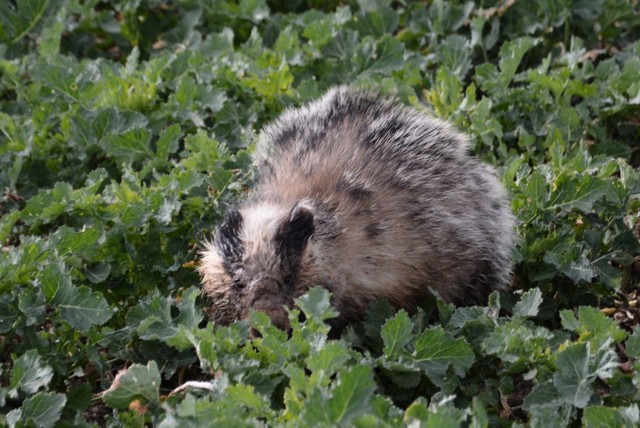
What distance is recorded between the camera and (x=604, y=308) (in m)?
5.14

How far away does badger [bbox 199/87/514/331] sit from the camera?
4.45m

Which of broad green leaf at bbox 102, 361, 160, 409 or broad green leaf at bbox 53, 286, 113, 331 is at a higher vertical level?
broad green leaf at bbox 53, 286, 113, 331

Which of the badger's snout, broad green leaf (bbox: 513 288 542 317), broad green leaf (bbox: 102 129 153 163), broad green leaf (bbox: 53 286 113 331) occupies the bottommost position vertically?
broad green leaf (bbox: 513 288 542 317)

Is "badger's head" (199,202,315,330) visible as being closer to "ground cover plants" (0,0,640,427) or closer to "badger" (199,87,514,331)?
"badger" (199,87,514,331)

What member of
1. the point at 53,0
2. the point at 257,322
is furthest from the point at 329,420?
the point at 53,0

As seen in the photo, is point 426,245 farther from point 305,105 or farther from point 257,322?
point 305,105

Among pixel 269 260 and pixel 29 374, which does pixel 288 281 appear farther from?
pixel 29 374

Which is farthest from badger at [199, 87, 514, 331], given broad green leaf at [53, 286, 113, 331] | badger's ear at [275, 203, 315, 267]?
broad green leaf at [53, 286, 113, 331]

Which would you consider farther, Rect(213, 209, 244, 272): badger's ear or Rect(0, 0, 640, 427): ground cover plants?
Rect(213, 209, 244, 272): badger's ear

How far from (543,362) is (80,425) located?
195cm

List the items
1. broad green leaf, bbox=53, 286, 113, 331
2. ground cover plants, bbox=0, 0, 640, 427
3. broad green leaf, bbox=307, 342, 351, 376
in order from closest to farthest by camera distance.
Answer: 1. broad green leaf, bbox=307, 342, 351, 376
2. ground cover plants, bbox=0, 0, 640, 427
3. broad green leaf, bbox=53, 286, 113, 331

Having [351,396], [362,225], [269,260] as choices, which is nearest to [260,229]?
[269,260]

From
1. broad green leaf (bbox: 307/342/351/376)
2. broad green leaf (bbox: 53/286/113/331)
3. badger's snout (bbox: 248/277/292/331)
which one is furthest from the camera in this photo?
broad green leaf (bbox: 53/286/113/331)

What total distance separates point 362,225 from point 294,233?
1.36 feet
